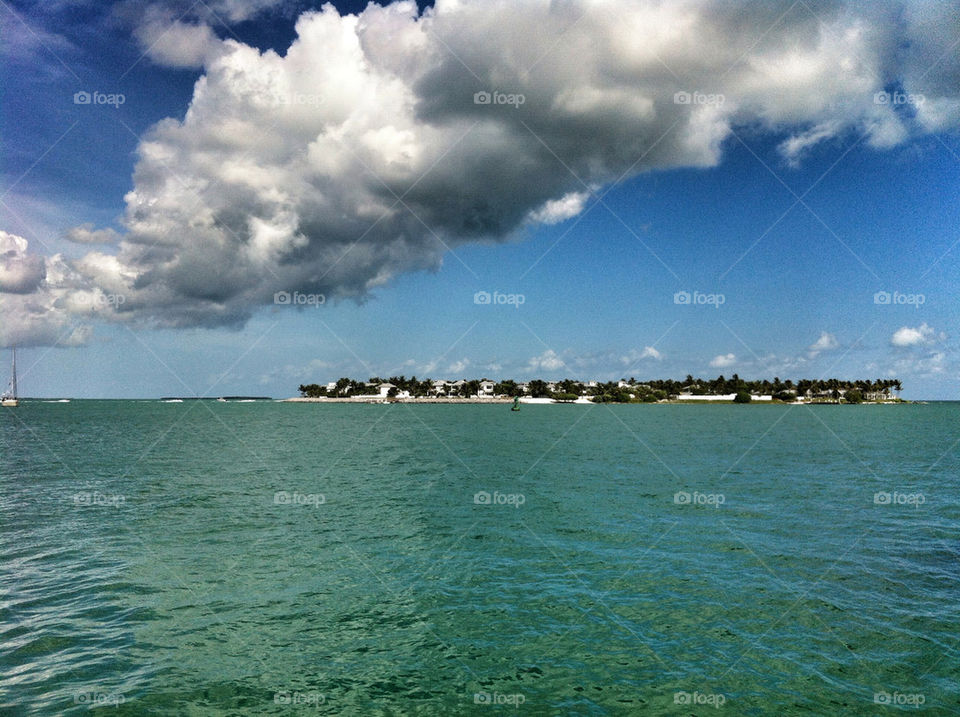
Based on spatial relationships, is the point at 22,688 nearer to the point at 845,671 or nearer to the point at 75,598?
the point at 75,598

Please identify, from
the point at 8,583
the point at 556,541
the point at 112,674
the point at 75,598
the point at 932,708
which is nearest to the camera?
the point at 932,708

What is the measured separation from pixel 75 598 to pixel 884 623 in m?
27.2

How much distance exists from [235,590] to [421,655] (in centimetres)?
881

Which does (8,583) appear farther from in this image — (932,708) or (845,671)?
(932,708)

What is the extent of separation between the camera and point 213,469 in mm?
56156

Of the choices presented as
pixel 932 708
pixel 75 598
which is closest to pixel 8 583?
pixel 75 598

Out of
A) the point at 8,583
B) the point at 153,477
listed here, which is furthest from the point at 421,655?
the point at 153,477

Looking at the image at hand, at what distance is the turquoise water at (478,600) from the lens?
1346 cm

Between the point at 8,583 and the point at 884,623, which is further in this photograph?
the point at 8,583

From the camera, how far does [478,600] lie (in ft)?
64.2

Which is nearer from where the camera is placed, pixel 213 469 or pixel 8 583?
pixel 8 583

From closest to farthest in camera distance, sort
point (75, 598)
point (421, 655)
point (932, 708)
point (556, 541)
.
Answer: point (932, 708) < point (421, 655) < point (75, 598) < point (556, 541)

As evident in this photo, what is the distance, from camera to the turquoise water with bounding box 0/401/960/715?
44.2 feet

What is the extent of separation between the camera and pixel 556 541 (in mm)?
27609
